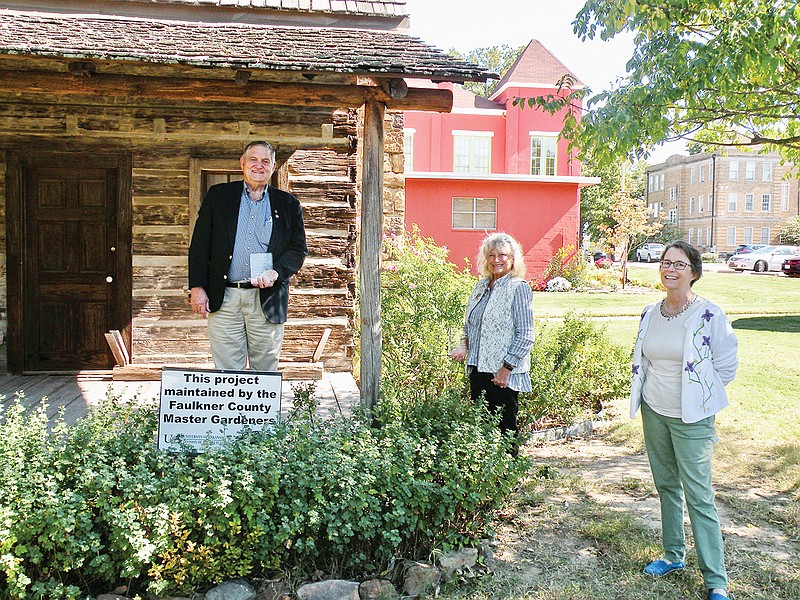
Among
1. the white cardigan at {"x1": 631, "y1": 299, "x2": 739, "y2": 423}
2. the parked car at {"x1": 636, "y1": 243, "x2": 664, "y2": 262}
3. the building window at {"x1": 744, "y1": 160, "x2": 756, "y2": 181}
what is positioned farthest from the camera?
the building window at {"x1": 744, "y1": 160, "x2": 756, "y2": 181}

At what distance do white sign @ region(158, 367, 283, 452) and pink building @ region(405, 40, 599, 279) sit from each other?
19.4 m

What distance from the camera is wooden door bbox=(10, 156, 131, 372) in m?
7.88

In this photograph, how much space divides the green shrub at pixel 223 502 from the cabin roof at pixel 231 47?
2417 millimetres

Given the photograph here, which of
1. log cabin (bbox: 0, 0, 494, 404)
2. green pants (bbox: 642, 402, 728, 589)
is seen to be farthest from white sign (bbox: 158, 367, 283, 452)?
log cabin (bbox: 0, 0, 494, 404)

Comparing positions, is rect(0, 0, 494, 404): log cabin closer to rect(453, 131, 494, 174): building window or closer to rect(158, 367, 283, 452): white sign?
rect(158, 367, 283, 452): white sign

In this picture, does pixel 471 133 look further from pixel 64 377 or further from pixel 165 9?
→ pixel 64 377

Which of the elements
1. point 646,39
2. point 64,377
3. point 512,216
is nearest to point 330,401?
point 64,377

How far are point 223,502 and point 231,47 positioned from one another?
143 inches

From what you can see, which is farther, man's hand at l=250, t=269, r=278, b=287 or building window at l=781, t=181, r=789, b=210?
building window at l=781, t=181, r=789, b=210

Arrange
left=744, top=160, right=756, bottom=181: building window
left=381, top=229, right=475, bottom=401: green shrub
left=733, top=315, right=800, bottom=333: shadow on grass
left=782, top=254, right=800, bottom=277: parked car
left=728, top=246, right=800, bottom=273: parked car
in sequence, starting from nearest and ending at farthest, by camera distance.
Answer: left=381, top=229, right=475, bottom=401: green shrub
left=733, top=315, right=800, bottom=333: shadow on grass
left=782, top=254, right=800, bottom=277: parked car
left=728, top=246, right=800, bottom=273: parked car
left=744, top=160, right=756, bottom=181: building window

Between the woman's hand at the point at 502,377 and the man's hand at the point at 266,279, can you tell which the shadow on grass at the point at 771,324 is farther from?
the man's hand at the point at 266,279

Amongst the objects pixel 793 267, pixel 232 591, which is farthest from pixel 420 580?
pixel 793 267

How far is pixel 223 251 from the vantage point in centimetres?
481

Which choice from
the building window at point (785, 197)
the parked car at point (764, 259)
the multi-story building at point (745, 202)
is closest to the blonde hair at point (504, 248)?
the parked car at point (764, 259)
